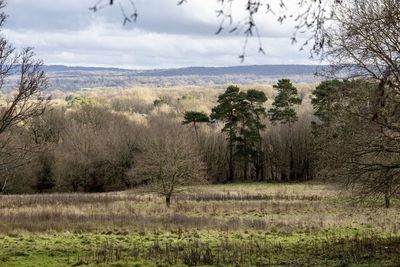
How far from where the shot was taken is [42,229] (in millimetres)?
21781

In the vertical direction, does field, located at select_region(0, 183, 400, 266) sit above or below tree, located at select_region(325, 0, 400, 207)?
below

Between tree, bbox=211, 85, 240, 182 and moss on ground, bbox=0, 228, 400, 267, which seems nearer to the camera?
moss on ground, bbox=0, 228, 400, 267

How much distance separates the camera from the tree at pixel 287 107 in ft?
228

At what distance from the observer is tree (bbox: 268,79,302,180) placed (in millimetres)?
69438

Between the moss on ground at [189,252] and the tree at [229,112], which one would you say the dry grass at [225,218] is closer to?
the moss on ground at [189,252]

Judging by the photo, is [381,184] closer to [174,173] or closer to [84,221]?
[84,221]

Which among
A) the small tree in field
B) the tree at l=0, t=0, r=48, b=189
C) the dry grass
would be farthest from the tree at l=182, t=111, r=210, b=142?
the tree at l=0, t=0, r=48, b=189

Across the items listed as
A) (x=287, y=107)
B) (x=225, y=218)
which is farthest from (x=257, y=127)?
(x=225, y=218)

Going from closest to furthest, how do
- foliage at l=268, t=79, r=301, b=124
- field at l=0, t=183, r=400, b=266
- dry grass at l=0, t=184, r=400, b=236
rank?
field at l=0, t=183, r=400, b=266 < dry grass at l=0, t=184, r=400, b=236 < foliage at l=268, t=79, r=301, b=124

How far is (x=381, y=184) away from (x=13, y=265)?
35.3ft

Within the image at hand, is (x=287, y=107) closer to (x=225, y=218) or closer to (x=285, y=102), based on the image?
(x=285, y=102)

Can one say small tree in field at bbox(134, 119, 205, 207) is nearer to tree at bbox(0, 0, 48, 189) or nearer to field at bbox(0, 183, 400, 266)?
field at bbox(0, 183, 400, 266)

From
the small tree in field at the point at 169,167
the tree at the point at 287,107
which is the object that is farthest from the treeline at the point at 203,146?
the small tree in field at the point at 169,167

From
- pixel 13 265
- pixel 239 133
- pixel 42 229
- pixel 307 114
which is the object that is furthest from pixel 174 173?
pixel 307 114
